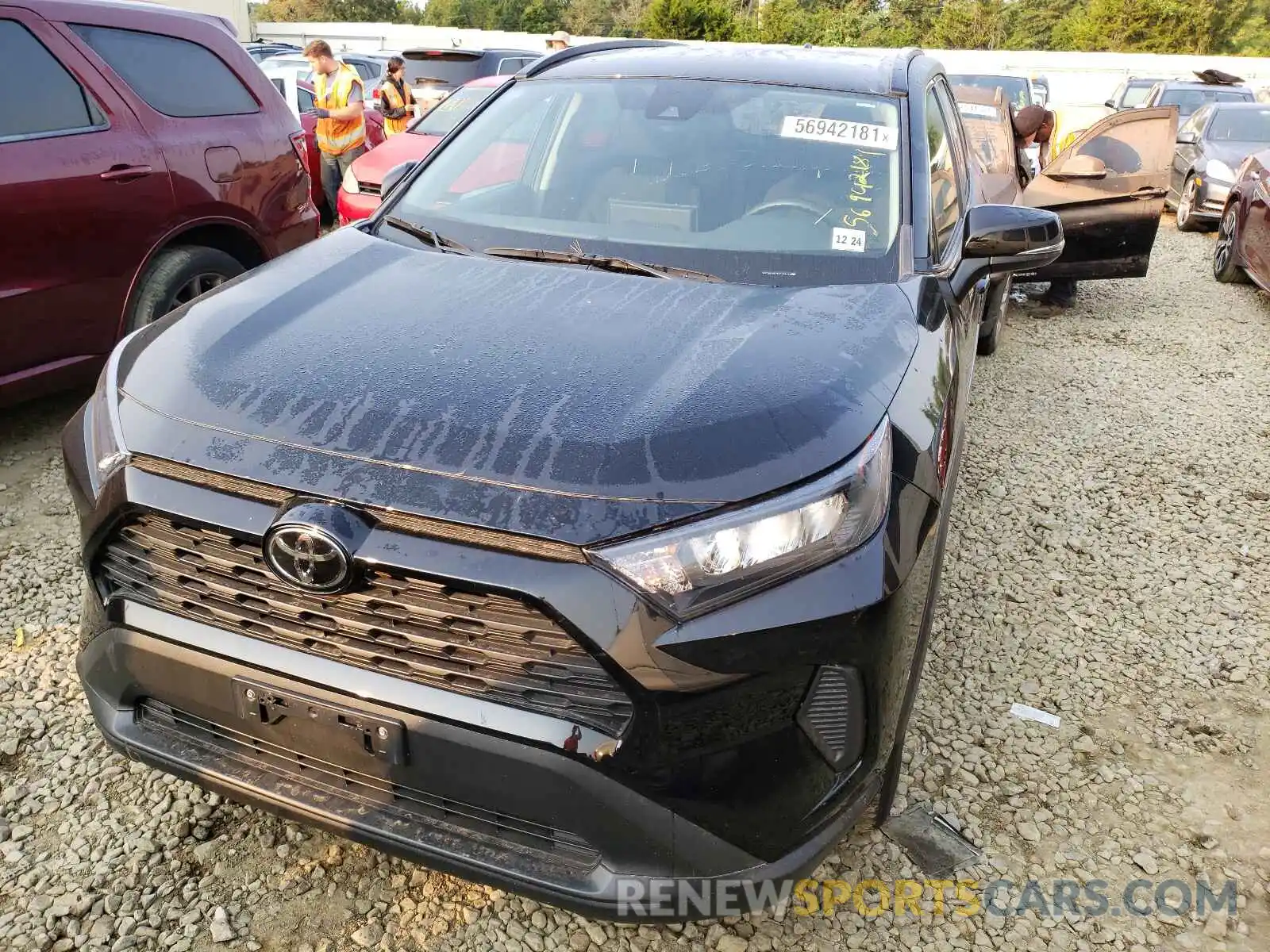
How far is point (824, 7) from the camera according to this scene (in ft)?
164

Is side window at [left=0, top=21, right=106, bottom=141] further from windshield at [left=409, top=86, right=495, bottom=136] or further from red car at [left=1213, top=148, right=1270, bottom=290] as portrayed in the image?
red car at [left=1213, top=148, right=1270, bottom=290]

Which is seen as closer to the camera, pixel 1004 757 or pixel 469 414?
pixel 469 414

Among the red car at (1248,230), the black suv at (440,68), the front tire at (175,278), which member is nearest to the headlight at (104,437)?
the front tire at (175,278)

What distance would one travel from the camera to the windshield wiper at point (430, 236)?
102 inches

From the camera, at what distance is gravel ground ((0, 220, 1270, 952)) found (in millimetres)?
2033

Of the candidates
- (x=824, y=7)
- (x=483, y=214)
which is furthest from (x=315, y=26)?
(x=483, y=214)

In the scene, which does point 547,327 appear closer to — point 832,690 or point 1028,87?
point 832,690

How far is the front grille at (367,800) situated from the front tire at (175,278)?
255 centimetres

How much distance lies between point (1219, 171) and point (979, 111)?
4.82 m

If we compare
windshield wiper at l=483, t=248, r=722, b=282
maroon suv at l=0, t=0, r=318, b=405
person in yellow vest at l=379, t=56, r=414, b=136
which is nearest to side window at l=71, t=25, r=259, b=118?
maroon suv at l=0, t=0, r=318, b=405

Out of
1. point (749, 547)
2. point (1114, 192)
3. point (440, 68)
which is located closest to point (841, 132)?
point (749, 547)

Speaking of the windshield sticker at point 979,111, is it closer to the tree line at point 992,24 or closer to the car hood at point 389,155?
the car hood at point 389,155

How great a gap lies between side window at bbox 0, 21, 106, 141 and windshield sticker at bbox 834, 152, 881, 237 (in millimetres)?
3165

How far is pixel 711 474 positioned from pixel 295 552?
711mm
